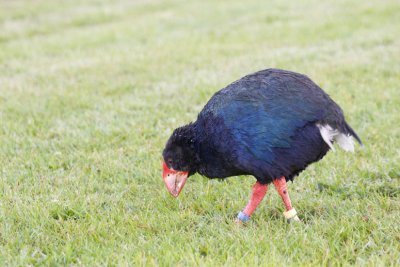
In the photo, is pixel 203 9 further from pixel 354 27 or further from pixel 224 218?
pixel 224 218

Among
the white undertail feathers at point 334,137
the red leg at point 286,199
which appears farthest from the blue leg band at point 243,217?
the white undertail feathers at point 334,137

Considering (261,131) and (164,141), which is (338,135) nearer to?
(261,131)

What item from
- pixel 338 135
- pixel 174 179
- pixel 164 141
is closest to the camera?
pixel 338 135

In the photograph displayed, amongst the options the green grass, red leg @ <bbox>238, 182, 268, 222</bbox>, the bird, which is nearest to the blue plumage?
the bird

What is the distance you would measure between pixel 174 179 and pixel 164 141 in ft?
5.49

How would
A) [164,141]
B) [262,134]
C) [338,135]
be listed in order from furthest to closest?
[164,141] → [338,135] → [262,134]

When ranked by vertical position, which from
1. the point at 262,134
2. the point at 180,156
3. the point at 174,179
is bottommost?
the point at 174,179

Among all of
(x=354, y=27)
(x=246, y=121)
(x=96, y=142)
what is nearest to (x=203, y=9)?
(x=354, y=27)

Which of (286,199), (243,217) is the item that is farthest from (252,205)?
(286,199)

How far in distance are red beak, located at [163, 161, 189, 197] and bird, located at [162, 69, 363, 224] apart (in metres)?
0.02

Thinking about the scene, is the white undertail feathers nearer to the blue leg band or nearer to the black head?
the blue leg band

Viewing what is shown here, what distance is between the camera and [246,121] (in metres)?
3.78

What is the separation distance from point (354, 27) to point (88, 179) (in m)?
7.48

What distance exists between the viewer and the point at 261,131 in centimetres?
375
